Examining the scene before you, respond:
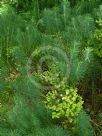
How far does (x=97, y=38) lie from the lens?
3127 mm

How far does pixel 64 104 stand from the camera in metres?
2.63

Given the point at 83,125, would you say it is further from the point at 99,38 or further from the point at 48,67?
the point at 99,38

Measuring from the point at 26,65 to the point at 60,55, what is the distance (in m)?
0.32

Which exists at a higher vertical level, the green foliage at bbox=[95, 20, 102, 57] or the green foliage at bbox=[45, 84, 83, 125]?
the green foliage at bbox=[95, 20, 102, 57]

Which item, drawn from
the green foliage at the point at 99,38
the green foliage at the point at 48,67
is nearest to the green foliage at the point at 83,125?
the green foliage at the point at 48,67

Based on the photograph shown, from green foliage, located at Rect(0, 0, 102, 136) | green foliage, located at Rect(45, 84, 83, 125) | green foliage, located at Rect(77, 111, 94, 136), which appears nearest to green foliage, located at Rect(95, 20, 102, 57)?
green foliage, located at Rect(0, 0, 102, 136)

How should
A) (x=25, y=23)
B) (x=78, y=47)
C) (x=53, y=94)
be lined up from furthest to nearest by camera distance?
(x=25, y=23), (x=78, y=47), (x=53, y=94)

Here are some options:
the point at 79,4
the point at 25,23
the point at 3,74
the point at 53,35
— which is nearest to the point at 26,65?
the point at 3,74

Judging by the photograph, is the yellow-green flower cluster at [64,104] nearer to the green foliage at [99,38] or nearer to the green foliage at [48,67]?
the green foliage at [48,67]

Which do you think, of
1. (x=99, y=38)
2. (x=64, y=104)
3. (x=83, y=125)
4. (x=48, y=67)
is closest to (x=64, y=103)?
(x=64, y=104)

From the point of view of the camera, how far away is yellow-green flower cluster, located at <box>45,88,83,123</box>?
2.61 m

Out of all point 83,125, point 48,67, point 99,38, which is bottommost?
point 83,125

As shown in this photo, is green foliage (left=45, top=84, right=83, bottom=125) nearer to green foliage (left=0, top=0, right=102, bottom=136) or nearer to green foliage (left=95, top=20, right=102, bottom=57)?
green foliage (left=0, top=0, right=102, bottom=136)

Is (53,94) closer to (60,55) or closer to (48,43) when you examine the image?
(60,55)
